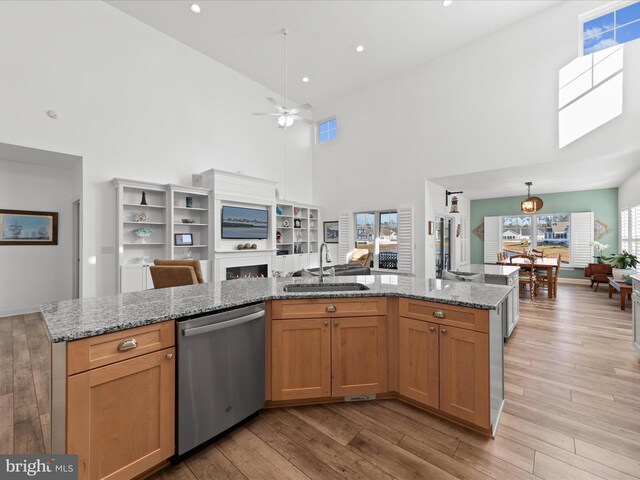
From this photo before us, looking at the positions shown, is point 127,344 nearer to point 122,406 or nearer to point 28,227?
point 122,406

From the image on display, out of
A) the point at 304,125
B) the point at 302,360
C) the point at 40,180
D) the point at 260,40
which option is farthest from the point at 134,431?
the point at 304,125

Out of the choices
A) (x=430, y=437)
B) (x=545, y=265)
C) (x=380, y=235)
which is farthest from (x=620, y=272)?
(x=430, y=437)

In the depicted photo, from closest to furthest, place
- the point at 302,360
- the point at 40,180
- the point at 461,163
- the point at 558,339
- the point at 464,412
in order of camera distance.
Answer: the point at 464,412 → the point at 302,360 → the point at 558,339 → the point at 40,180 → the point at 461,163

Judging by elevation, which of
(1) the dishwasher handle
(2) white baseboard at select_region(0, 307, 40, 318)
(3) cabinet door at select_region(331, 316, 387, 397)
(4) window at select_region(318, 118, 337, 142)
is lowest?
(2) white baseboard at select_region(0, 307, 40, 318)

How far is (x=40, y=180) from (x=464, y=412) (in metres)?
7.25

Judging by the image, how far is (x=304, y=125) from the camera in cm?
845

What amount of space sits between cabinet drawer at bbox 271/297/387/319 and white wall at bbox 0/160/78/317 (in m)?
5.41

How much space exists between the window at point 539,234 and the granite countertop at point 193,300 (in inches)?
316

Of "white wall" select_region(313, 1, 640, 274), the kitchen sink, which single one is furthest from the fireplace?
the kitchen sink

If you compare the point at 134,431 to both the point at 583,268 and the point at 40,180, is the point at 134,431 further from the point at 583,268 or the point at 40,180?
the point at 583,268

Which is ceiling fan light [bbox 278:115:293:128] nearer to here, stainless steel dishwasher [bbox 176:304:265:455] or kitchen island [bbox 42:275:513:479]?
kitchen island [bbox 42:275:513:479]

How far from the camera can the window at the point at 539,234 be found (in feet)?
27.2

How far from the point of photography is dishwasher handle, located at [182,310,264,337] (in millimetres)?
1621

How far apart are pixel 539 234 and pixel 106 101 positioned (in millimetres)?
11102
